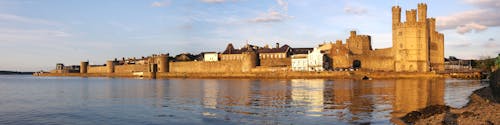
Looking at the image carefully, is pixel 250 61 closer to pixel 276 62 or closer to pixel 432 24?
pixel 276 62

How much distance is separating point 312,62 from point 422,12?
15244mm

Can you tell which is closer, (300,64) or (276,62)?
(300,64)

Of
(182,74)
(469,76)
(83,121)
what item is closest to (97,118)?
(83,121)

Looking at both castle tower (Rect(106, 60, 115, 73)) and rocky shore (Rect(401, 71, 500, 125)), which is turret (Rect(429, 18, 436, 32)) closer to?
rocky shore (Rect(401, 71, 500, 125))

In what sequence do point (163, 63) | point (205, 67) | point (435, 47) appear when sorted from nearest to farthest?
1. point (435, 47)
2. point (205, 67)
3. point (163, 63)

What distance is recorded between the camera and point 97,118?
50.1ft

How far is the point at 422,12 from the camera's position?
62.1m

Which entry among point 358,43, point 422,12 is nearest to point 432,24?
point 422,12

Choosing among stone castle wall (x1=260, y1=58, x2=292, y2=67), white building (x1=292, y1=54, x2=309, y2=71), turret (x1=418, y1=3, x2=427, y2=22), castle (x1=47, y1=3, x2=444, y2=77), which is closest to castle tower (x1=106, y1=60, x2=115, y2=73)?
castle (x1=47, y1=3, x2=444, y2=77)

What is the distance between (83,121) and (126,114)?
2120 millimetres

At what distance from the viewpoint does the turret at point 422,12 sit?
62.0 meters

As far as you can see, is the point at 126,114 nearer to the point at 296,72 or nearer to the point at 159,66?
the point at 296,72

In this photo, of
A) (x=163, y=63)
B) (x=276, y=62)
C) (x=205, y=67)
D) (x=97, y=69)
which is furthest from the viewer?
(x=97, y=69)

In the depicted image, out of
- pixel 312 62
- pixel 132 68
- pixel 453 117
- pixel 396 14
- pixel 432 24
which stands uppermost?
pixel 396 14
